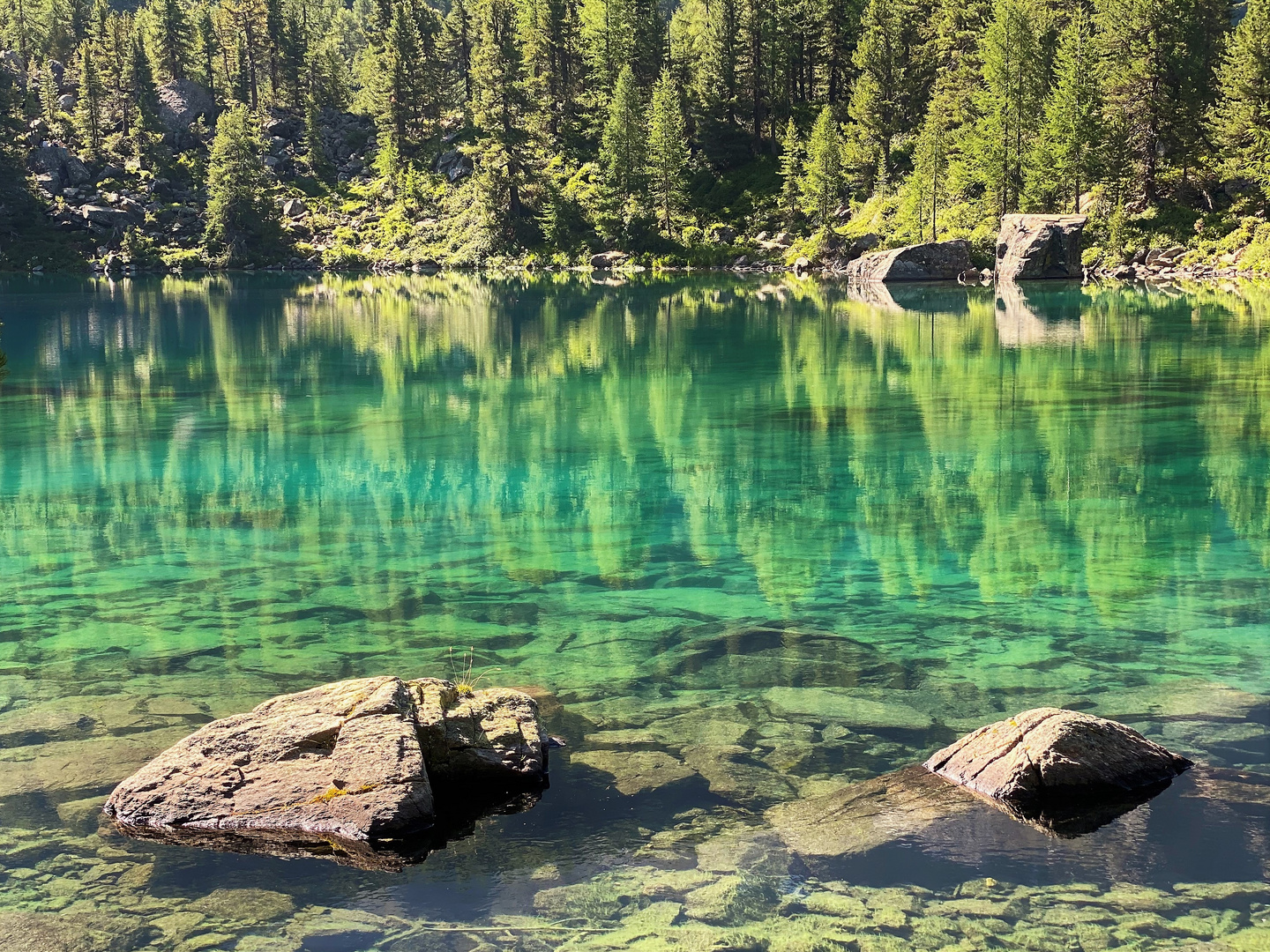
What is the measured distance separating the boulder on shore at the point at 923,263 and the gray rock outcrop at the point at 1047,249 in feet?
13.9

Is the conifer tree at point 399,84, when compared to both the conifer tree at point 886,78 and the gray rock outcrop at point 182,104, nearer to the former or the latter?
the gray rock outcrop at point 182,104

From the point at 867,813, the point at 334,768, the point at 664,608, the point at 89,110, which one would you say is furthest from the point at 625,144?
the point at 867,813

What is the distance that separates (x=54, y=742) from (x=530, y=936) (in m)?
5.19

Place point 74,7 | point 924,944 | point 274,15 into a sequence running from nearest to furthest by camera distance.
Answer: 1. point 924,944
2. point 274,15
3. point 74,7

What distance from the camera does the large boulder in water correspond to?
8281 mm

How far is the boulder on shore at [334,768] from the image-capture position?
803 cm

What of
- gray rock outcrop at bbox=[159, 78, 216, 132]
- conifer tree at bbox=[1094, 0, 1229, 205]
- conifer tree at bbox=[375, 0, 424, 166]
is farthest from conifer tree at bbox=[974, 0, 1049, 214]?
gray rock outcrop at bbox=[159, 78, 216, 132]

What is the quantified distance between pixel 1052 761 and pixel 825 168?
288ft

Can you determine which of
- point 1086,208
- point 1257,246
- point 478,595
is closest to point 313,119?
point 1086,208

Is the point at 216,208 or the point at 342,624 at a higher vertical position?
the point at 216,208

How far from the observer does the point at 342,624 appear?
12.8m

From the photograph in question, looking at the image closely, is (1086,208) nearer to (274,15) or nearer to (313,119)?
(313,119)

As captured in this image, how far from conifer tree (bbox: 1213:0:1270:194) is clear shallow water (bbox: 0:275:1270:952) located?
44.4 meters

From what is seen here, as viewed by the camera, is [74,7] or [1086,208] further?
[74,7]
